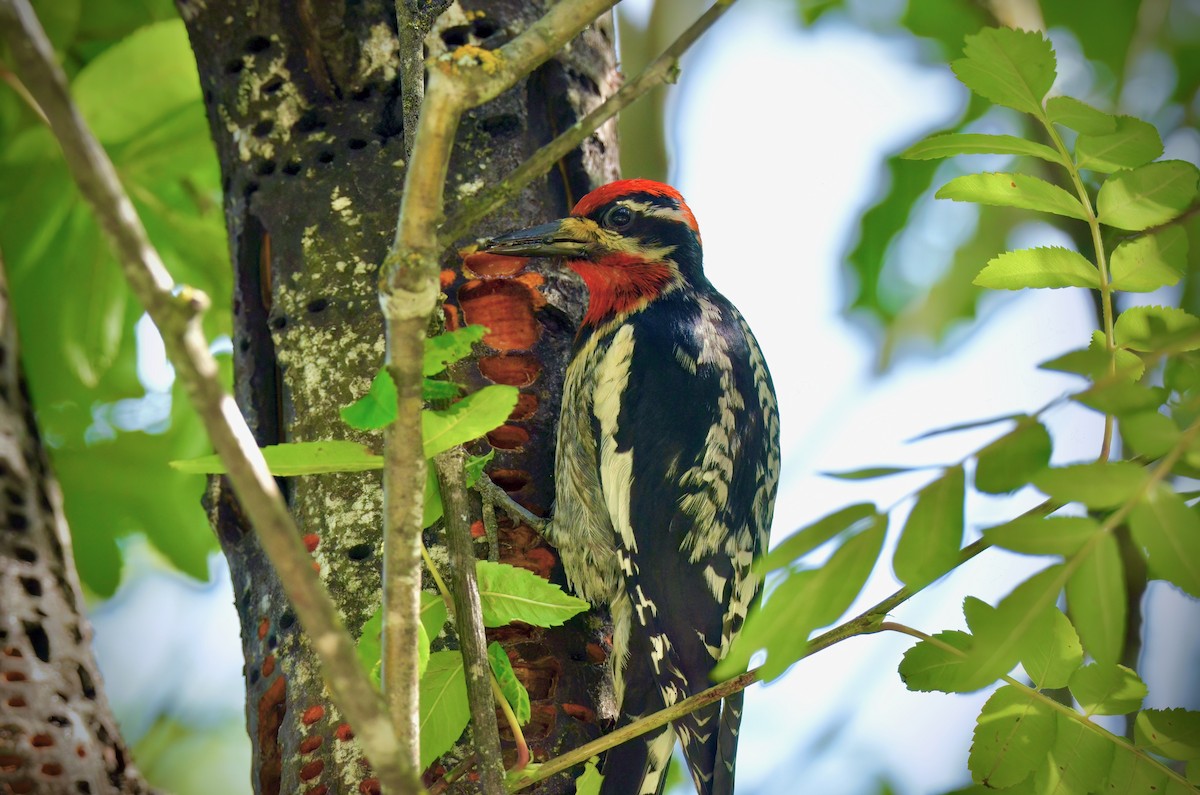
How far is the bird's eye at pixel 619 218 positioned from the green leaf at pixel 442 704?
4.75ft

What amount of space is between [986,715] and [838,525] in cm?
63

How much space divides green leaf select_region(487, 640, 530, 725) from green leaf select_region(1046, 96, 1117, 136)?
1060 mm

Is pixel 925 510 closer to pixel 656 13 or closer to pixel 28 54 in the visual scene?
pixel 28 54

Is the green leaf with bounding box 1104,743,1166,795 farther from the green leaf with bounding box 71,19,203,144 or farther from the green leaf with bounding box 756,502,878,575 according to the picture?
the green leaf with bounding box 71,19,203,144

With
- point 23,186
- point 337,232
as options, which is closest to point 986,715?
point 337,232

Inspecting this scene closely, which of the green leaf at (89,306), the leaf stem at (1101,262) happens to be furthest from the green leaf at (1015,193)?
the green leaf at (89,306)

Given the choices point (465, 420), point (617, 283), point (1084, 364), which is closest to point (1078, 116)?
point (1084, 364)

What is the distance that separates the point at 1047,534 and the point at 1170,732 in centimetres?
63

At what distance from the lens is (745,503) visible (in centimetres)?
271

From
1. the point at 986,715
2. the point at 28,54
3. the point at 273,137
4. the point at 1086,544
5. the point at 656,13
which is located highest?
the point at 656,13

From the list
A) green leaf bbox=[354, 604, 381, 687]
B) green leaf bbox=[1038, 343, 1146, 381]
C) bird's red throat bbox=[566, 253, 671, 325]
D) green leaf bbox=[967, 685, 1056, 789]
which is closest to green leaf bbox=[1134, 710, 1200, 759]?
green leaf bbox=[967, 685, 1056, 789]

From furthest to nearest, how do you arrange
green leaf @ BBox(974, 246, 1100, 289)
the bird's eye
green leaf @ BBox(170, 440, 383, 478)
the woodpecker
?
the bird's eye < the woodpecker < green leaf @ BBox(974, 246, 1100, 289) < green leaf @ BBox(170, 440, 383, 478)

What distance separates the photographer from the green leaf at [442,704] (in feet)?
5.48

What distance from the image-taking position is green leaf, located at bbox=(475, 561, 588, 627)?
1.68 meters
